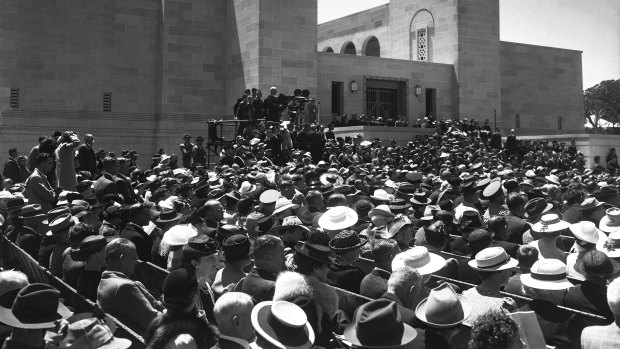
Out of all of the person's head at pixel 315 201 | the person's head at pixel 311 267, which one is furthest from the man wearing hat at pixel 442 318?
the person's head at pixel 315 201

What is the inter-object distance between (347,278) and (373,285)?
504mm

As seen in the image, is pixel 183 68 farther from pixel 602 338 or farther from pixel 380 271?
pixel 602 338

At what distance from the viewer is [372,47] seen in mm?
45375

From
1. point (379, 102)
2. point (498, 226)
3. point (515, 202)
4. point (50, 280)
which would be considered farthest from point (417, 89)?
point (50, 280)

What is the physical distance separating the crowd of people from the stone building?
17555mm

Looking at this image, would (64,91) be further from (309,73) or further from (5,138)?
(309,73)

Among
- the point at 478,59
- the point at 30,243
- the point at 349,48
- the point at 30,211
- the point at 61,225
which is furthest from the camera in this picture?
the point at 349,48

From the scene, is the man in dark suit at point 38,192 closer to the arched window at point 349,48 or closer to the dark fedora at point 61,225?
the dark fedora at point 61,225

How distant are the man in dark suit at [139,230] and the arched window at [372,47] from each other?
125ft

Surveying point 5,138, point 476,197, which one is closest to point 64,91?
point 5,138

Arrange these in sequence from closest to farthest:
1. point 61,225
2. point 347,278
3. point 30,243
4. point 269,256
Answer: point 269,256, point 347,278, point 61,225, point 30,243

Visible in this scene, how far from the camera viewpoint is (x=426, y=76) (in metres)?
35.5

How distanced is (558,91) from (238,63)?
22667mm

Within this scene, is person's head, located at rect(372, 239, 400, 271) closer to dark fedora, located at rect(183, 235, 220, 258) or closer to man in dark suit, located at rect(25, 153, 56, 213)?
dark fedora, located at rect(183, 235, 220, 258)
